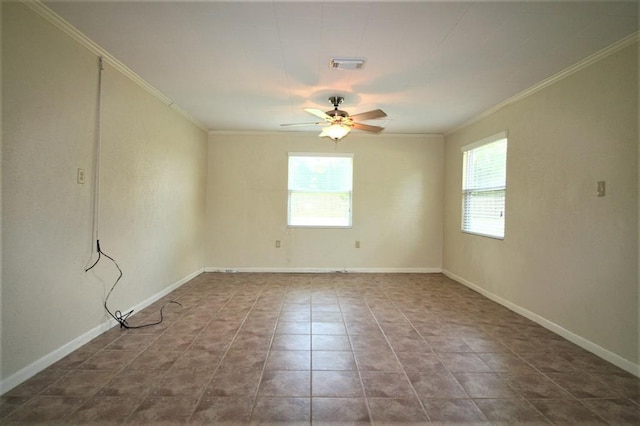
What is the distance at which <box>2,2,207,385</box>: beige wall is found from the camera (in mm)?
1771

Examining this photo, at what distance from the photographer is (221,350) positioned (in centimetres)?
232

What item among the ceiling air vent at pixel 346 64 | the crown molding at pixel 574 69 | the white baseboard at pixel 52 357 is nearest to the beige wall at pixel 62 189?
the white baseboard at pixel 52 357

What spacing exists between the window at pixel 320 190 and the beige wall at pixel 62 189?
7.34ft

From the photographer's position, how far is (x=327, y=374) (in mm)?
2000

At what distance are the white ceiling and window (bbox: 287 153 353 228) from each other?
1696 mm

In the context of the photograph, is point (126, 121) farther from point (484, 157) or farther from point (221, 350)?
point (484, 157)

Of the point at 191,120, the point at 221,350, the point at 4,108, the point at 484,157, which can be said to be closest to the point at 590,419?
the point at 221,350

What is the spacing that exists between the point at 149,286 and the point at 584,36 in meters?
4.54

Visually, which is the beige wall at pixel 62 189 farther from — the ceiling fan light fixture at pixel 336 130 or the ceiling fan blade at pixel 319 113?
the ceiling fan light fixture at pixel 336 130

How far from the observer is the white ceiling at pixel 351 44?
1875 mm

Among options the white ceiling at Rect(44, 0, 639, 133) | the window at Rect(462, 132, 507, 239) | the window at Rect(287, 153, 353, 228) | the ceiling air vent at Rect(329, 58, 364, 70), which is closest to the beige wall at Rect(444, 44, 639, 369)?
the window at Rect(462, 132, 507, 239)

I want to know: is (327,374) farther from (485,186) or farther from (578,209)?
(485,186)

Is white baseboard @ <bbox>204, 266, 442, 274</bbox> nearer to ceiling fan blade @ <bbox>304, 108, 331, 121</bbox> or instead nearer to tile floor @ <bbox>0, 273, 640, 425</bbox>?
tile floor @ <bbox>0, 273, 640, 425</bbox>

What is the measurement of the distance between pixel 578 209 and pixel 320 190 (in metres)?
3.41
